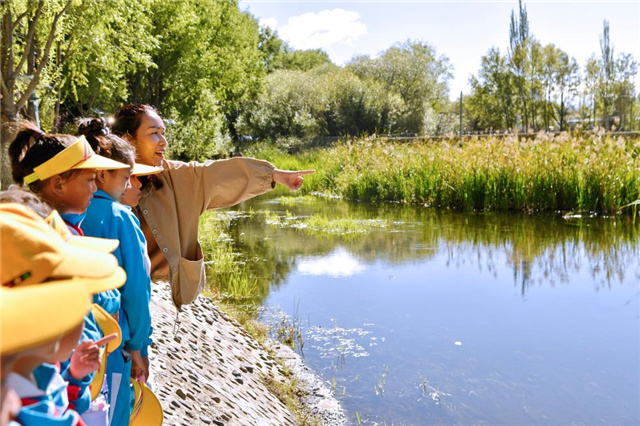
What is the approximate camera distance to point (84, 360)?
168cm

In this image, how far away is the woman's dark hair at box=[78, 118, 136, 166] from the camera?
2492 millimetres

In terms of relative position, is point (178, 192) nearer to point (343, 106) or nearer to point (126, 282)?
point (126, 282)

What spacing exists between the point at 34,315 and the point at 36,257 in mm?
163

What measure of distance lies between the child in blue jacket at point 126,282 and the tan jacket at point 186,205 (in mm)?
694

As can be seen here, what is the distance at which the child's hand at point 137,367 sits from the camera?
7.94ft

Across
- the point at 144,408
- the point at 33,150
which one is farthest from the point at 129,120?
the point at 144,408

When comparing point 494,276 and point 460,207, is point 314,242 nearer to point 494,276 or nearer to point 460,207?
point 494,276

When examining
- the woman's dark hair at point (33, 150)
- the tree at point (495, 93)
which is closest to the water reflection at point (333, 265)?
the woman's dark hair at point (33, 150)

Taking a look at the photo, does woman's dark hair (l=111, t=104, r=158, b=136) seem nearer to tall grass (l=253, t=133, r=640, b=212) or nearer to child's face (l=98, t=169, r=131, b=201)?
child's face (l=98, t=169, r=131, b=201)

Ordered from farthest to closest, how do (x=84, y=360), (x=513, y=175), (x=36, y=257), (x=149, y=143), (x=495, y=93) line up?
(x=495, y=93)
(x=513, y=175)
(x=149, y=143)
(x=84, y=360)
(x=36, y=257)

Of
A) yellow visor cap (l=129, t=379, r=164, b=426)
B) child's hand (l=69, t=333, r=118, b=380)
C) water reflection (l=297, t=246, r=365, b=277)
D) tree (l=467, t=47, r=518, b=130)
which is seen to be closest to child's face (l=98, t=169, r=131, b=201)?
yellow visor cap (l=129, t=379, r=164, b=426)

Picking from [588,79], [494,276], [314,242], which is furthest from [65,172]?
[588,79]

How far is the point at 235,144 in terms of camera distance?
37.7 m

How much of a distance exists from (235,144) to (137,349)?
118ft
